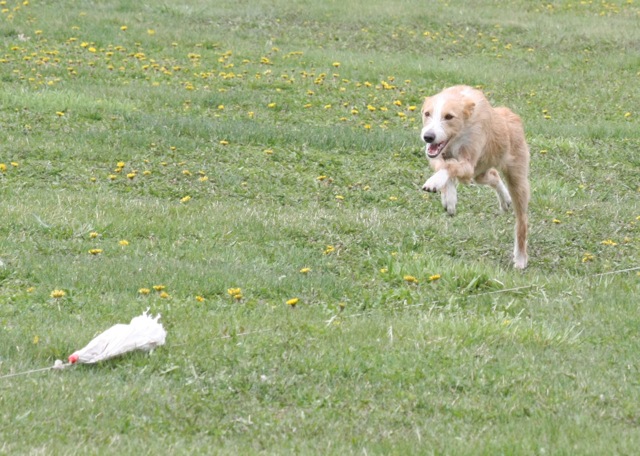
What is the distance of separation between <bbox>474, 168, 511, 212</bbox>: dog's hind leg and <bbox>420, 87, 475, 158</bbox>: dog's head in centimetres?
109

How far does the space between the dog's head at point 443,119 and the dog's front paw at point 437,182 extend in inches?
6.7

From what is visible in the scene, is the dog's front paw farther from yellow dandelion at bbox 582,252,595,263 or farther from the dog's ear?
yellow dandelion at bbox 582,252,595,263

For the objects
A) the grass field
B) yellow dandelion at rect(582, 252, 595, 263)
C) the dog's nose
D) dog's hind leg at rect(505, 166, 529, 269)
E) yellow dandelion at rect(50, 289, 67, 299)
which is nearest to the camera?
the grass field

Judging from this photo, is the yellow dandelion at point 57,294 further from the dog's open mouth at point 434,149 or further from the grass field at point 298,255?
the dog's open mouth at point 434,149

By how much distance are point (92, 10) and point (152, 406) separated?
1551cm

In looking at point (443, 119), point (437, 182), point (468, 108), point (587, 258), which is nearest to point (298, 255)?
point (437, 182)

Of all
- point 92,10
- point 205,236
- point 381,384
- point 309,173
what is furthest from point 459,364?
point 92,10

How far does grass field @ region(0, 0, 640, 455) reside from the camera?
16.8ft

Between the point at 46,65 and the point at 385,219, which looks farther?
the point at 46,65

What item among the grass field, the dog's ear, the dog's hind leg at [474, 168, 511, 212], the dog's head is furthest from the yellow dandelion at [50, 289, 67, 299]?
the dog's hind leg at [474, 168, 511, 212]

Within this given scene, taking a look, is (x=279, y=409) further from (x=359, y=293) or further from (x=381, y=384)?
(x=359, y=293)

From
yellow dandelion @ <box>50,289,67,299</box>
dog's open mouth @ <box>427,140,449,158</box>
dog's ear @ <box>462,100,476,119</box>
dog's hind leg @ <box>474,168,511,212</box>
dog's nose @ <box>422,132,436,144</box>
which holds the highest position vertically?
dog's ear @ <box>462,100,476,119</box>

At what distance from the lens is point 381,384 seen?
18.1 feet

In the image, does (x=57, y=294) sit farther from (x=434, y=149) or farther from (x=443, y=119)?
(x=443, y=119)
